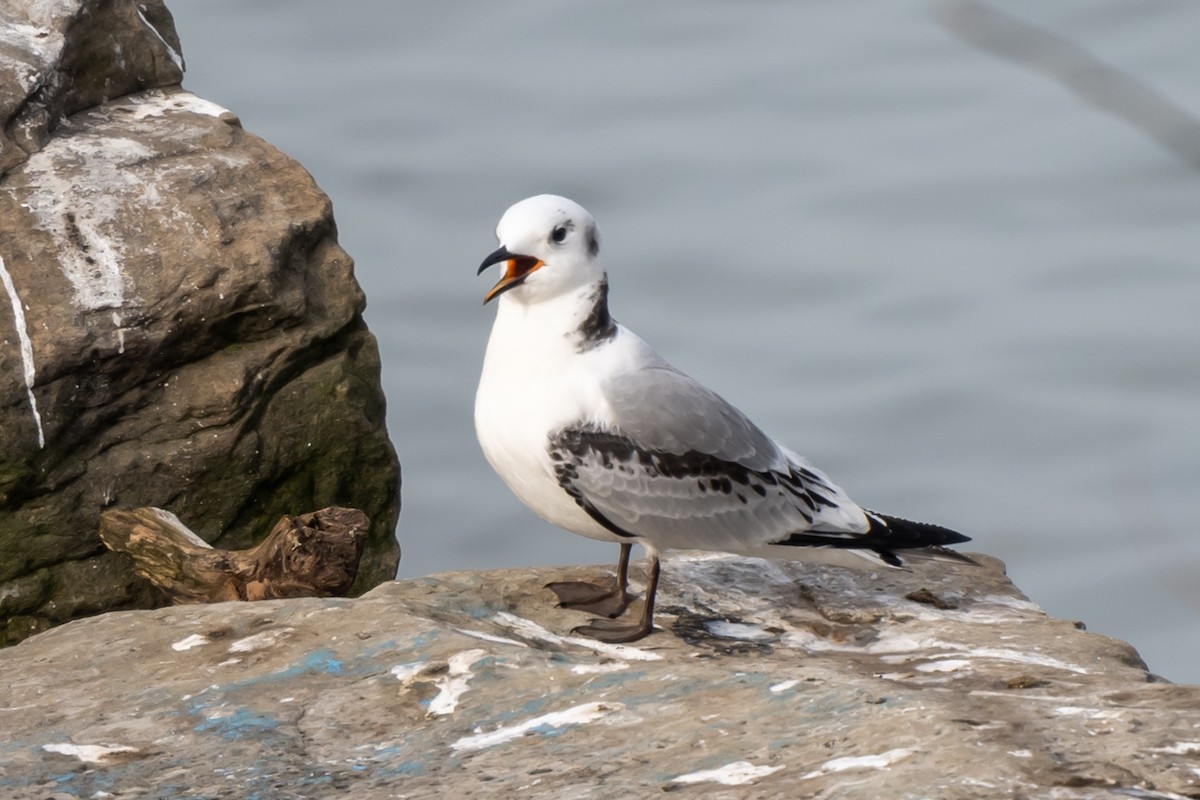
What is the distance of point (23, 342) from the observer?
5824mm

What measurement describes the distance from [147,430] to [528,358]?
5.67 feet

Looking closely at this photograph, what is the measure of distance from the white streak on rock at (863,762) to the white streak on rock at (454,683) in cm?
103

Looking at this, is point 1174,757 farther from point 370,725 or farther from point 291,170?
point 291,170

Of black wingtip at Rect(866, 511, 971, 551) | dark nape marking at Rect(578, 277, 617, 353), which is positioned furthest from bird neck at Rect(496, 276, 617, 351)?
black wingtip at Rect(866, 511, 971, 551)

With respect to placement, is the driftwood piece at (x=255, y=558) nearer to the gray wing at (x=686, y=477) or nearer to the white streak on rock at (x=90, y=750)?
the gray wing at (x=686, y=477)

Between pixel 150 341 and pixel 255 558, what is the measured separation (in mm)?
959

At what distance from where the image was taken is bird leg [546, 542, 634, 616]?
5.41 m

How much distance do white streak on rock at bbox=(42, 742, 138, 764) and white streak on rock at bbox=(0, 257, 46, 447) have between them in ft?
6.92

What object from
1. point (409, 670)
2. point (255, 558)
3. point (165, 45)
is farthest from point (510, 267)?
point (165, 45)

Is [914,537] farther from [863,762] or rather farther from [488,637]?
[863,762]

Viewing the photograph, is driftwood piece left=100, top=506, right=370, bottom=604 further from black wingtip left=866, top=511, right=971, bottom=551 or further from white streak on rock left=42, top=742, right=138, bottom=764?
black wingtip left=866, top=511, right=971, bottom=551

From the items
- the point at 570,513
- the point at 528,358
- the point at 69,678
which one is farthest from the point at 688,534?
the point at 69,678

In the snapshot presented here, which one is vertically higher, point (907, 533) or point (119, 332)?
point (119, 332)

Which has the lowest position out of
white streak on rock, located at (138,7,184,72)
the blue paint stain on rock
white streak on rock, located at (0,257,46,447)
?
the blue paint stain on rock
